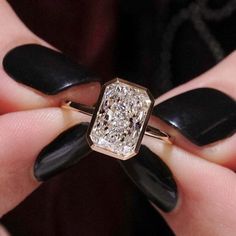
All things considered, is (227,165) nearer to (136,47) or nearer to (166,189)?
(166,189)

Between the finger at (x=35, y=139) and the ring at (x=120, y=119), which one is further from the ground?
the ring at (x=120, y=119)

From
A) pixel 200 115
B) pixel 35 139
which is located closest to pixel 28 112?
pixel 35 139

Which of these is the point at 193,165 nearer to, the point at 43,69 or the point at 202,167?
the point at 202,167

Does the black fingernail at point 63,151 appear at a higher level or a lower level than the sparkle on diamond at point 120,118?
lower

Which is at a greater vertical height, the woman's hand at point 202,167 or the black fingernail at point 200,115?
the black fingernail at point 200,115

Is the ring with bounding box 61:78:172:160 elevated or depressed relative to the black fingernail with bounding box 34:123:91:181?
elevated
